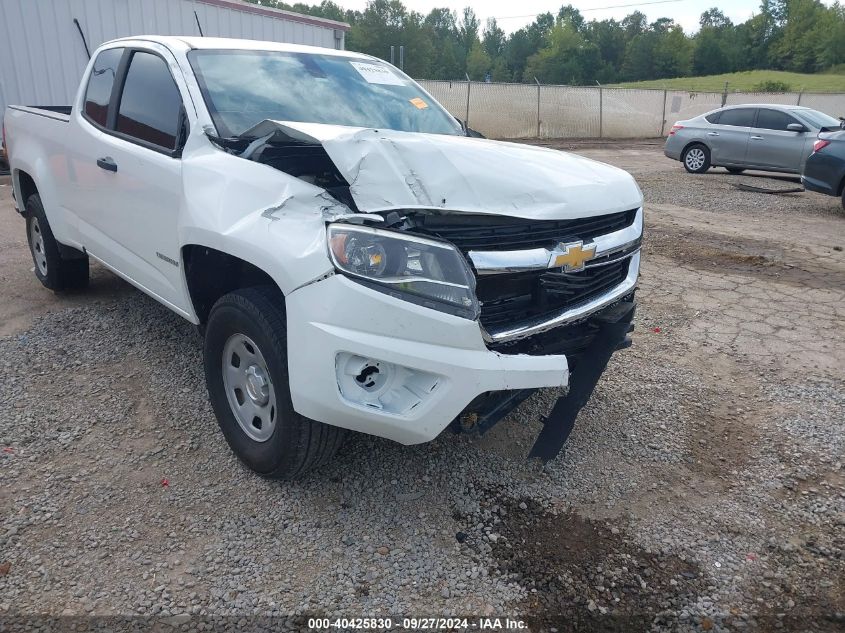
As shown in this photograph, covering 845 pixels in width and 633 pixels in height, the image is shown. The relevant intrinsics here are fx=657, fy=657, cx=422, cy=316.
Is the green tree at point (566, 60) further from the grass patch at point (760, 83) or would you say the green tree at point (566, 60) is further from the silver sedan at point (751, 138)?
the silver sedan at point (751, 138)

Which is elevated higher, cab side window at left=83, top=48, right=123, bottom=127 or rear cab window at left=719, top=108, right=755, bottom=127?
cab side window at left=83, top=48, right=123, bottom=127

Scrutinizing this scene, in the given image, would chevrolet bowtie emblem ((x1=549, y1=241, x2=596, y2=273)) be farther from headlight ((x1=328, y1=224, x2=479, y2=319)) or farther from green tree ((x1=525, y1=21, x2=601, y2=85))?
green tree ((x1=525, y1=21, x2=601, y2=85))

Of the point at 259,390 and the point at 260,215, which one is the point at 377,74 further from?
the point at 259,390

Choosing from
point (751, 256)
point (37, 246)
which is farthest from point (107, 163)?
point (751, 256)

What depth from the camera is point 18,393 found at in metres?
3.68

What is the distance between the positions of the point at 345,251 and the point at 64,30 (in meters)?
11.6

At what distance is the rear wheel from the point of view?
4941 millimetres

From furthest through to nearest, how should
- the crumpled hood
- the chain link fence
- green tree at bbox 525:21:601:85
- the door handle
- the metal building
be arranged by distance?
green tree at bbox 525:21:601:85 < the chain link fence < the metal building < the door handle < the crumpled hood

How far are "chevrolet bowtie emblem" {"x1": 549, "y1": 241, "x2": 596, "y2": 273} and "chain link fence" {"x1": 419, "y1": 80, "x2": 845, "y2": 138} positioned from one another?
62.1ft

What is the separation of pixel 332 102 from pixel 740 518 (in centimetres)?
287

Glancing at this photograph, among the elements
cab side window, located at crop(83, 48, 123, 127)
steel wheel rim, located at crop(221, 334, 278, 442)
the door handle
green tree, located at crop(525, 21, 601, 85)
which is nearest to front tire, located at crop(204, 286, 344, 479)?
steel wheel rim, located at crop(221, 334, 278, 442)

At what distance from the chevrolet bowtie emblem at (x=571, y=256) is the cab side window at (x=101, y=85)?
299cm

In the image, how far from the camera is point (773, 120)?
529 inches

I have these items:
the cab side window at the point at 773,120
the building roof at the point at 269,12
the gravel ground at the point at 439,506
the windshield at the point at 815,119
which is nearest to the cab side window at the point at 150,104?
the gravel ground at the point at 439,506
